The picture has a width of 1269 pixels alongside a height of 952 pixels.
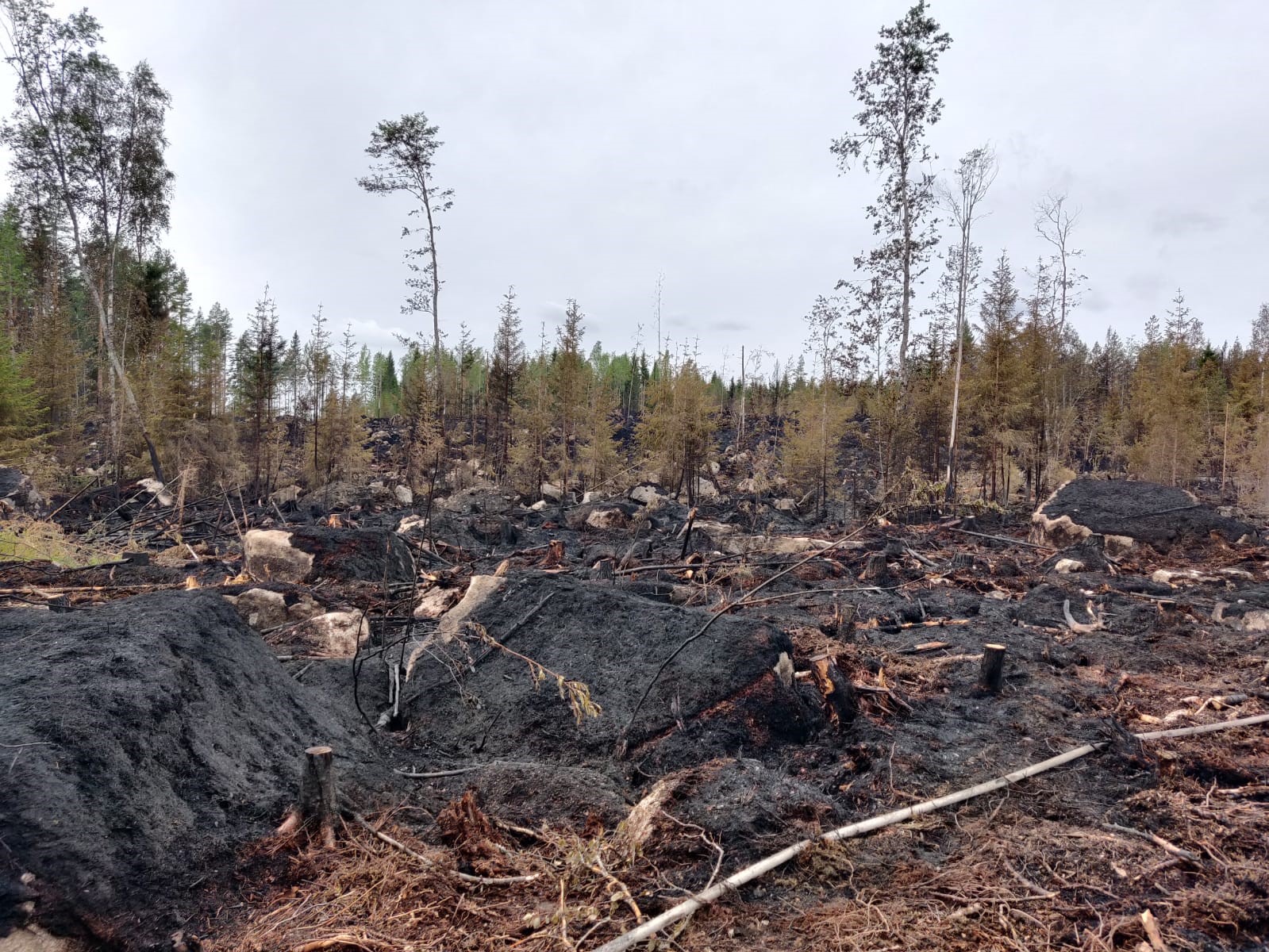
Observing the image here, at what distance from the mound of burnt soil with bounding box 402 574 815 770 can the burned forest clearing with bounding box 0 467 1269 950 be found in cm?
2

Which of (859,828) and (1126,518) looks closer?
(859,828)

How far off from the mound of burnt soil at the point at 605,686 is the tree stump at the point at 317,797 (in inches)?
57.0

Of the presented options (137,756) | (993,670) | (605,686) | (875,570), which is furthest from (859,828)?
(875,570)

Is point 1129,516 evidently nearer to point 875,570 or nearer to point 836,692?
point 875,570

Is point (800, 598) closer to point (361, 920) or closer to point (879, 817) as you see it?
point (879, 817)

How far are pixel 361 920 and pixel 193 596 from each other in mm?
2602

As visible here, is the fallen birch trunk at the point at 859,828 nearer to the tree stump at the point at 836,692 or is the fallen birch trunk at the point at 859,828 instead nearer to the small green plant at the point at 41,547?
the tree stump at the point at 836,692

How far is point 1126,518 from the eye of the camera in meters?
13.4

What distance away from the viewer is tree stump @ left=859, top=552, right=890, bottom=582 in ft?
32.9

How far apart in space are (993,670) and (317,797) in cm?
487

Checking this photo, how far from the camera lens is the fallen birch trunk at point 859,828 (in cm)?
244

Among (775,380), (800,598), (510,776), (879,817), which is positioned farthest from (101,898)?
(775,380)

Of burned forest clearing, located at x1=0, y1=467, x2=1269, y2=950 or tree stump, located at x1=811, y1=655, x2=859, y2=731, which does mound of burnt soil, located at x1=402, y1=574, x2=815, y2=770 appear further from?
tree stump, located at x1=811, y1=655, x2=859, y2=731

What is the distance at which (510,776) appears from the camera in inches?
143
